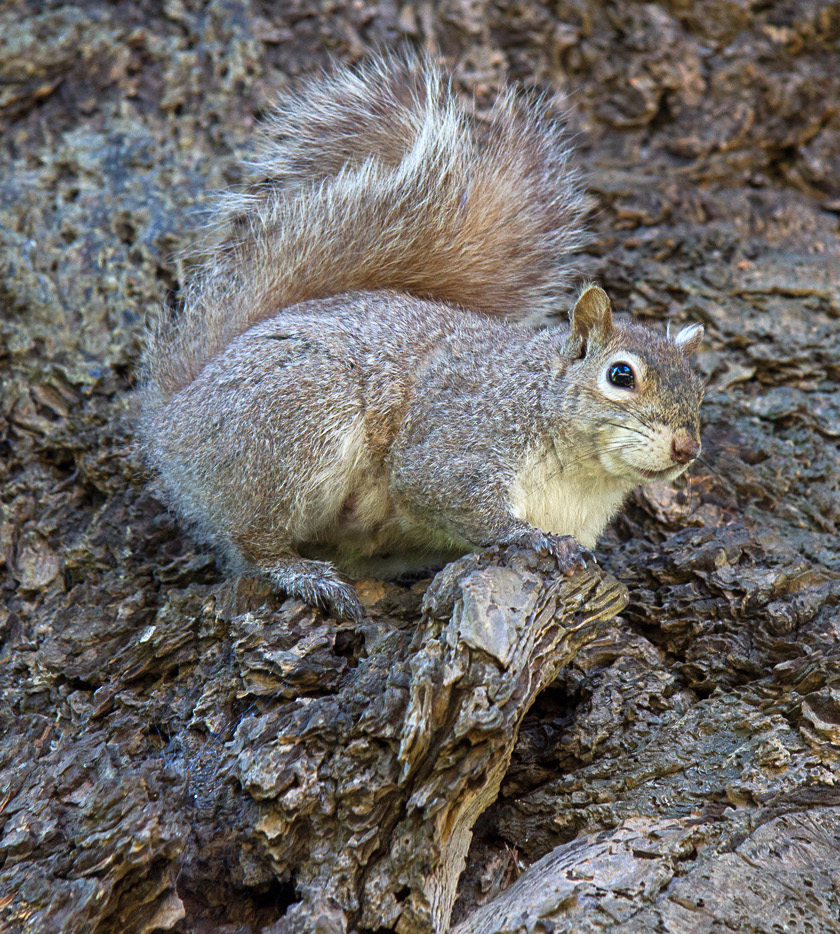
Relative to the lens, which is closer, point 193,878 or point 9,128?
point 193,878

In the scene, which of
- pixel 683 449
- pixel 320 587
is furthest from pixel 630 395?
pixel 320 587

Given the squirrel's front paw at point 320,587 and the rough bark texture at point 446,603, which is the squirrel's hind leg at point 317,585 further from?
the rough bark texture at point 446,603

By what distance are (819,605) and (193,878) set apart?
67.5 inches

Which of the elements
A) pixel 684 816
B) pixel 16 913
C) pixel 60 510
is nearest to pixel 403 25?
pixel 60 510

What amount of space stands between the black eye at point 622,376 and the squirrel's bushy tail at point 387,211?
786mm

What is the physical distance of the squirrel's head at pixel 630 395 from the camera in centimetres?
255

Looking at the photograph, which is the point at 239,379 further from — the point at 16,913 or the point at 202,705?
the point at 16,913

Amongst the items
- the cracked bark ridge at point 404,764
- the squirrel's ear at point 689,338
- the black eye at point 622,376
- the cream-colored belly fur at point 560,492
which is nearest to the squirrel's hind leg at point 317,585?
the cracked bark ridge at point 404,764

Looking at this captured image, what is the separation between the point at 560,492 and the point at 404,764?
41.1 inches

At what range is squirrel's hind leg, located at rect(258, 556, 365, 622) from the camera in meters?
2.57

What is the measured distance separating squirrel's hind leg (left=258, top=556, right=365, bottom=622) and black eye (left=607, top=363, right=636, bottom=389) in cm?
96

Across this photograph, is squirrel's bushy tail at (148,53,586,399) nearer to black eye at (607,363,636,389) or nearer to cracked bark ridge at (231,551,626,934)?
black eye at (607,363,636,389)

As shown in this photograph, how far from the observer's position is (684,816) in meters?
2.09

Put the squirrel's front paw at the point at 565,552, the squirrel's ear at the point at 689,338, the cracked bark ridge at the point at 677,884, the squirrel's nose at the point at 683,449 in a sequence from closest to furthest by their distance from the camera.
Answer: the cracked bark ridge at the point at 677,884 → the squirrel's front paw at the point at 565,552 → the squirrel's nose at the point at 683,449 → the squirrel's ear at the point at 689,338
